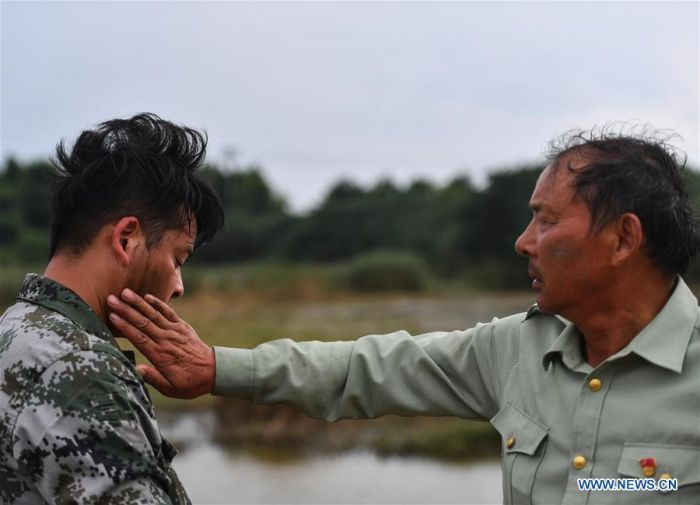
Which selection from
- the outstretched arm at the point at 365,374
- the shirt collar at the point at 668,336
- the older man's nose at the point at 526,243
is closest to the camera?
the shirt collar at the point at 668,336

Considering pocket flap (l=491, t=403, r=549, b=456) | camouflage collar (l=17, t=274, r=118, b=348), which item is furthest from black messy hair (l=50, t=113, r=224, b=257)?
pocket flap (l=491, t=403, r=549, b=456)

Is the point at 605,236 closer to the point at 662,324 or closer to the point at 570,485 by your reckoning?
the point at 662,324

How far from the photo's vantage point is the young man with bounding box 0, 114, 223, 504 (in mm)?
2158

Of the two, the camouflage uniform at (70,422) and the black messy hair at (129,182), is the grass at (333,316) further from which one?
the camouflage uniform at (70,422)

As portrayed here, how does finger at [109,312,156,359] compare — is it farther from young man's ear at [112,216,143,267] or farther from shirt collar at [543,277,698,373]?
shirt collar at [543,277,698,373]

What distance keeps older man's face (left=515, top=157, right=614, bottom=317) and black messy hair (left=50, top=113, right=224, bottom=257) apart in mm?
1038

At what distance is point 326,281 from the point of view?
2675cm

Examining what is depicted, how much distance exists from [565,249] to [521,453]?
0.66 metres

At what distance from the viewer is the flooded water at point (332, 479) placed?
8.98 m

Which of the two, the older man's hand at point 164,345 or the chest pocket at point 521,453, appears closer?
the older man's hand at point 164,345

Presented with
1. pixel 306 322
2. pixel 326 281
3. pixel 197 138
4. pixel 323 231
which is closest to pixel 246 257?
pixel 323 231

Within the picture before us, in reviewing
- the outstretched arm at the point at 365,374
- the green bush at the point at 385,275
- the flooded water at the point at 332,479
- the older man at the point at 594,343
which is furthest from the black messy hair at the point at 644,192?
the green bush at the point at 385,275

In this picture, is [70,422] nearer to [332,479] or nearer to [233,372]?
[233,372]

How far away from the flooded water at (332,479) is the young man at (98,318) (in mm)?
6591
